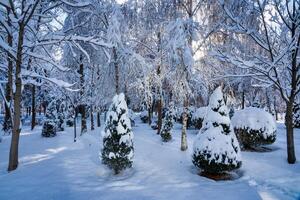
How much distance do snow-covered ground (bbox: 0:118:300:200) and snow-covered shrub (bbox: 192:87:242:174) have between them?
414mm

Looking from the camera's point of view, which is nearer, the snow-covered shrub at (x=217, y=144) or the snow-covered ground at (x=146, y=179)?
the snow-covered ground at (x=146, y=179)

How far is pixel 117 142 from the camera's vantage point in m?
8.58

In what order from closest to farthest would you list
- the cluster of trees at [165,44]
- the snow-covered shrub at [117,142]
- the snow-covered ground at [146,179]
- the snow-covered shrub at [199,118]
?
1. the snow-covered ground at [146,179]
2. the snow-covered shrub at [117,142]
3. the cluster of trees at [165,44]
4. the snow-covered shrub at [199,118]

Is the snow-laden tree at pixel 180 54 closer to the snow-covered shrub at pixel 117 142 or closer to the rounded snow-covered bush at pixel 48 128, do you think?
the snow-covered shrub at pixel 117 142

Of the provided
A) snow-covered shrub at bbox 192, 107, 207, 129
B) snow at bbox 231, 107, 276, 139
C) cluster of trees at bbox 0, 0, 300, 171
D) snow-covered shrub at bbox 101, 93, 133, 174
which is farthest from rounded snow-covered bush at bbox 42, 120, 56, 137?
snow at bbox 231, 107, 276, 139

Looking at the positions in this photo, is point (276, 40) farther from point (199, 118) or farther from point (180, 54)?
point (199, 118)

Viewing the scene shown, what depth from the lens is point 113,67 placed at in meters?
14.6

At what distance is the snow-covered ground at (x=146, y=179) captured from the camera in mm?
6809

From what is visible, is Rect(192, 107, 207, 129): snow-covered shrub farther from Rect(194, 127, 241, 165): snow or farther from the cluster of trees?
Rect(194, 127, 241, 165): snow

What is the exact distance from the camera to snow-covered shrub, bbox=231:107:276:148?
11.9 metres

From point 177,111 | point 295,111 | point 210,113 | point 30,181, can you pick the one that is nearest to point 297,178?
→ point 210,113

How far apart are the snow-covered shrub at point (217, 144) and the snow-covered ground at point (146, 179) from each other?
0.41 meters

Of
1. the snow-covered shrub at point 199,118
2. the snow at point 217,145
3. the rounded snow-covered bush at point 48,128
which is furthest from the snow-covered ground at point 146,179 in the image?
the snow-covered shrub at point 199,118

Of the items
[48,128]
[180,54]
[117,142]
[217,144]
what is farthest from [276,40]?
[48,128]
